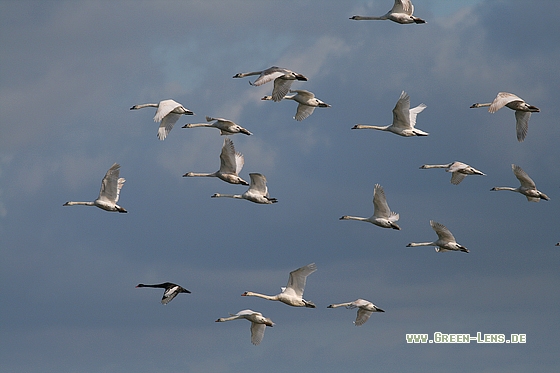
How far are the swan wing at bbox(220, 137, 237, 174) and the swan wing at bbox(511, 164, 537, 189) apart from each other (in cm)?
1469

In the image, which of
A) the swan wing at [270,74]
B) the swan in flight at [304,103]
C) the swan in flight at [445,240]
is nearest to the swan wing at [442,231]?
the swan in flight at [445,240]

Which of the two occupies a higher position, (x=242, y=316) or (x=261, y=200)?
(x=261, y=200)

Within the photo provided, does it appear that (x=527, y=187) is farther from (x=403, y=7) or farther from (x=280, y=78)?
(x=280, y=78)

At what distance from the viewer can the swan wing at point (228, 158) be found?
2594 inches

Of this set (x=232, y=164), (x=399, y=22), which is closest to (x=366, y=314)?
(x=232, y=164)

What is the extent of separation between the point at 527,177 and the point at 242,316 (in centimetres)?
1709

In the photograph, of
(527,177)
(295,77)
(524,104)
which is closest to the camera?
(295,77)

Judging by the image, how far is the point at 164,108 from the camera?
62750 mm

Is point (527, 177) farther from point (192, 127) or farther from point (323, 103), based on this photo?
point (192, 127)

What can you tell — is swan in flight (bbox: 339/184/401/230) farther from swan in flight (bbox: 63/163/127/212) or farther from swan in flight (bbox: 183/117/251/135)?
swan in flight (bbox: 63/163/127/212)

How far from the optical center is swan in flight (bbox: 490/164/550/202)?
228 ft

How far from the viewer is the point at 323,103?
6794 cm

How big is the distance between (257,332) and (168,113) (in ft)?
37.4

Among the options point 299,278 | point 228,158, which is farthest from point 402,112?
point 299,278
